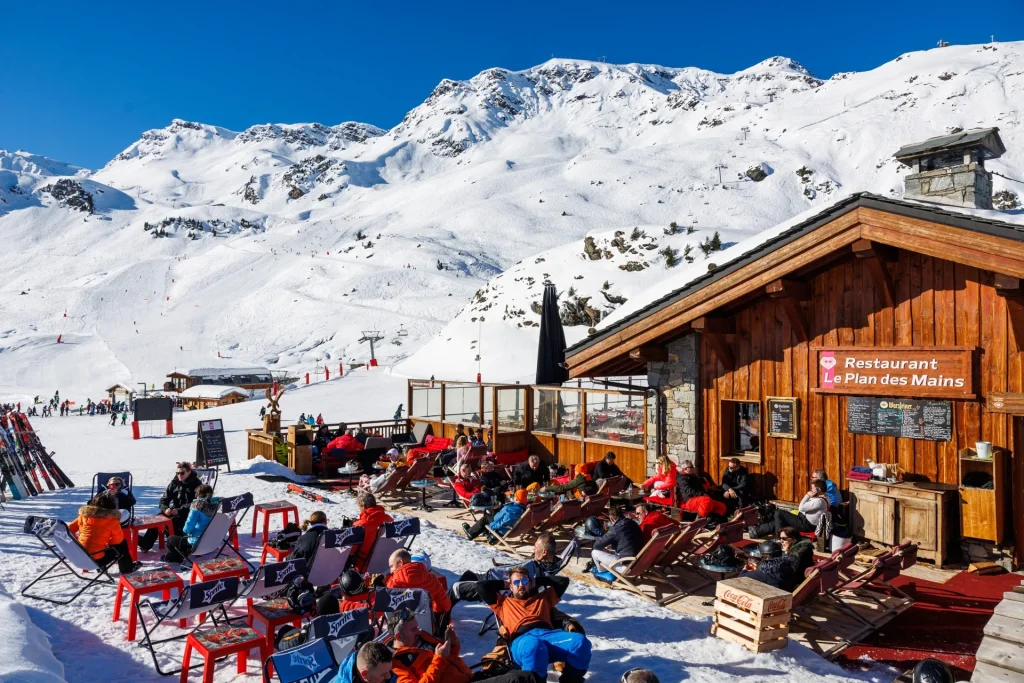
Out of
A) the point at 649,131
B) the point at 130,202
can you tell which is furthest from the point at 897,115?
the point at 130,202

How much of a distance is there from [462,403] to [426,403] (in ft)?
4.71

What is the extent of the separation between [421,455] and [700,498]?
619 cm

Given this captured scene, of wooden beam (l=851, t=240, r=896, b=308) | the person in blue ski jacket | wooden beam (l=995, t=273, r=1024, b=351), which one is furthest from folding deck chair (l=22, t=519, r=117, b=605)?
wooden beam (l=995, t=273, r=1024, b=351)

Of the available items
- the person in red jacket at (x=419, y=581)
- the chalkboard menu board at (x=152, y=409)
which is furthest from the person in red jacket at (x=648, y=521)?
the chalkboard menu board at (x=152, y=409)

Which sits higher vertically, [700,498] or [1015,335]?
[1015,335]

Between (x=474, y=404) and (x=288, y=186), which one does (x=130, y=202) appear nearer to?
(x=288, y=186)

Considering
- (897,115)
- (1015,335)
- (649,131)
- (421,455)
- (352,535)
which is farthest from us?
(649,131)

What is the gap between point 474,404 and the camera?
50.5 feet

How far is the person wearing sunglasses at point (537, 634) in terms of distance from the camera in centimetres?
464

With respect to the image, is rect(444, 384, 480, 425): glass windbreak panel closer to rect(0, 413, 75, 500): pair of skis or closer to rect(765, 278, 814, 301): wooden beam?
rect(765, 278, 814, 301): wooden beam

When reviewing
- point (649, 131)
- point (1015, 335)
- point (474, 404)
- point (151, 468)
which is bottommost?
point (151, 468)

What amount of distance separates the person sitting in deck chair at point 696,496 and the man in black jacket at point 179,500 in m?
6.44

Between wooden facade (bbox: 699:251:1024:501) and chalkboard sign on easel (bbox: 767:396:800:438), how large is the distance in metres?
0.09

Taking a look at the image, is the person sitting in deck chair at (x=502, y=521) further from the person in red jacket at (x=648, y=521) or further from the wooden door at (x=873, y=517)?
the wooden door at (x=873, y=517)
